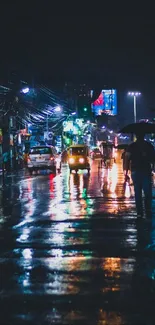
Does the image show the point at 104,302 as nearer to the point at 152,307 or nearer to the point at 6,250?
the point at 152,307

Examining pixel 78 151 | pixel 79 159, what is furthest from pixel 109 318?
pixel 78 151

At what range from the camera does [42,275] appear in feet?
23.1

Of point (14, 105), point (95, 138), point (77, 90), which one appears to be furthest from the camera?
point (95, 138)

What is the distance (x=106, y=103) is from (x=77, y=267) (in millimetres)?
112326

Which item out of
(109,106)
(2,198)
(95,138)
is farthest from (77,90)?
(2,198)

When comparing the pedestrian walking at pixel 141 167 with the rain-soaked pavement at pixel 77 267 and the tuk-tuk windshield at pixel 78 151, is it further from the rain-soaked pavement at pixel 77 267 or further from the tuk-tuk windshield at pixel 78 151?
the tuk-tuk windshield at pixel 78 151

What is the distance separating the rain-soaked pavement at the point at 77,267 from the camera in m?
5.45

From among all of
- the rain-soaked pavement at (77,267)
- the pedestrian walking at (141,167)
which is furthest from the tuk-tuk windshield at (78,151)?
the pedestrian walking at (141,167)

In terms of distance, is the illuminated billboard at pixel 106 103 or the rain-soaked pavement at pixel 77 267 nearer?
the rain-soaked pavement at pixel 77 267

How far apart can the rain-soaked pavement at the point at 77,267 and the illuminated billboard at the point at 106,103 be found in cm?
10121

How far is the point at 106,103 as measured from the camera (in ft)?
389

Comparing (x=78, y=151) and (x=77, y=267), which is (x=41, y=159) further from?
(x=77, y=267)

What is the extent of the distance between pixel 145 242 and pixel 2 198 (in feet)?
33.9

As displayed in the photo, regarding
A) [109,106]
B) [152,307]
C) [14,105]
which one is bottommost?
[152,307]
